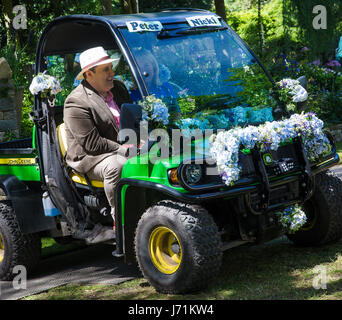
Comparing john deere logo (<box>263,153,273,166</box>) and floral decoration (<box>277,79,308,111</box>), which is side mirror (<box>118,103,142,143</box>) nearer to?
john deere logo (<box>263,153,273,166</box>)

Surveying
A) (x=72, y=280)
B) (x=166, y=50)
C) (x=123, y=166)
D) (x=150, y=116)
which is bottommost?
(x=72, y=280)

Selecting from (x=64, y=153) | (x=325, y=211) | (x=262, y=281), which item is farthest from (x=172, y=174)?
(x=325, y=211)

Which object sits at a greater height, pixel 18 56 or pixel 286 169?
pixel 18 56

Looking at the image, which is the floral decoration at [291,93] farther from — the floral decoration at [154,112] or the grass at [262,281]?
the grass at [262,281]

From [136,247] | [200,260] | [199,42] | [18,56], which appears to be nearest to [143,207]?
[136,247]

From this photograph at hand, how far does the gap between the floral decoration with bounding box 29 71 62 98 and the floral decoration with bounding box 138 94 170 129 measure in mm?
1119

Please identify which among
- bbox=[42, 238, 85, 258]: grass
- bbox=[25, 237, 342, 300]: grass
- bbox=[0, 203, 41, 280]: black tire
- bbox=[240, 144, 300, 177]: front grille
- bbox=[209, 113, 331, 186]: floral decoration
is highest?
bbox=[209, 113, 331, 186]: floral decoration

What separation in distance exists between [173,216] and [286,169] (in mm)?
968

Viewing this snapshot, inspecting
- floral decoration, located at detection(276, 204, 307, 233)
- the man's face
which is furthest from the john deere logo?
the man's face

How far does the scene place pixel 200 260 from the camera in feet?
14.1

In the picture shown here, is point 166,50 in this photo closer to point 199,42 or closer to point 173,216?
point 199,42

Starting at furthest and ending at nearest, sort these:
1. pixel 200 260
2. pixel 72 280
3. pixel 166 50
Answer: pixel 72 280, pixel 166 50, pixel 200 260

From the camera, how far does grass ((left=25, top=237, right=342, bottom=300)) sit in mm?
4402

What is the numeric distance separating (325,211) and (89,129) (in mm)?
2037
